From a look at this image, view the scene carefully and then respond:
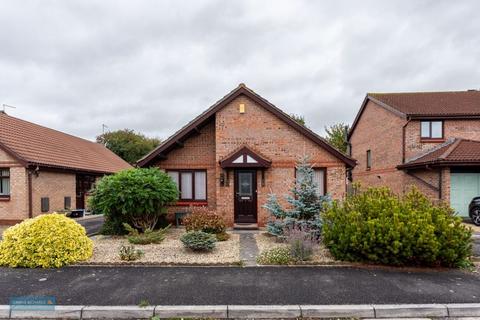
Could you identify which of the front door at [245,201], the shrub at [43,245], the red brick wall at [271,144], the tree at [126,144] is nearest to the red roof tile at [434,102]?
the red brick wall at [271,144]

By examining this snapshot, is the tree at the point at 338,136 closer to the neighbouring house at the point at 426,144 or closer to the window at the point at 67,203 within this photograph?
the neighbouring house at the point at 426,144

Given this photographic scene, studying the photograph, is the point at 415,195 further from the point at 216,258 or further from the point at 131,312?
the point at 131,312

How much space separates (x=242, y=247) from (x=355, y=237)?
10.6 feet

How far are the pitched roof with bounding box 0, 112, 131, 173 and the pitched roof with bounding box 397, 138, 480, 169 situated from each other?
765 inches

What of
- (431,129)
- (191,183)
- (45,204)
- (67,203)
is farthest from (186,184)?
(431,129)

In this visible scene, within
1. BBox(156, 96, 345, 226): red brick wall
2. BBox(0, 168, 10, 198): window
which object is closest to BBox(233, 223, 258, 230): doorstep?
BBox(156, 96, 345, 226): red brick wall

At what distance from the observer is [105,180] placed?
940 cm

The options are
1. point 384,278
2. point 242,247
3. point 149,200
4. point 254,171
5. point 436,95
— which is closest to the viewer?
point 384,278

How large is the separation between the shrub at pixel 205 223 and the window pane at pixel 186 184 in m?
2.59

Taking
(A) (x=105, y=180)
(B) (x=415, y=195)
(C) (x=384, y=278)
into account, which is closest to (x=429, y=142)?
(B) (x=415, y=195)

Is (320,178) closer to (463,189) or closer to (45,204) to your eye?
(463,189)

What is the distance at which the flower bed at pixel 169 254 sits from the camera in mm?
6352

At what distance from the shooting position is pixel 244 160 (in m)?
10.4

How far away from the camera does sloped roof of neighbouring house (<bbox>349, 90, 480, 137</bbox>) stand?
15141 mm
